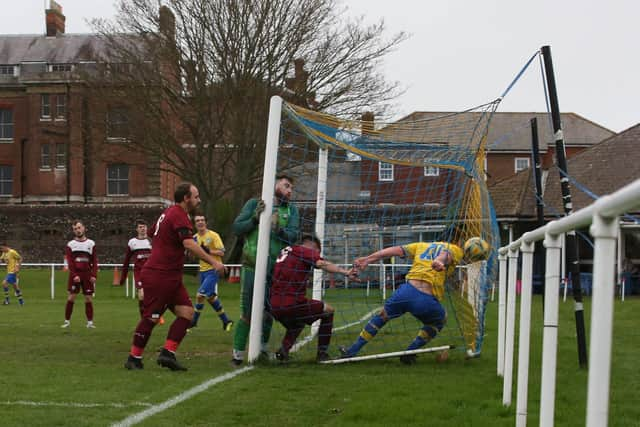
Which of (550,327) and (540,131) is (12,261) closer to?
(550,327)

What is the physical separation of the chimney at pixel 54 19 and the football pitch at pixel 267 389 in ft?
148

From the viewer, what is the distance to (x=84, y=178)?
162ft

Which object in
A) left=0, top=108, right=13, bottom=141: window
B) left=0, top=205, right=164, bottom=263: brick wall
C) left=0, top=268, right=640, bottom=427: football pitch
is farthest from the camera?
left=0, top=108, right=13, bottom=141: window

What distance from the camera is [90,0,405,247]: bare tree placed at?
30031 millimetres

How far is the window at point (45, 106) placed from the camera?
49.7 meters

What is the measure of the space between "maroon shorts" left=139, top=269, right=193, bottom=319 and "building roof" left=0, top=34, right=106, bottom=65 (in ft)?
147

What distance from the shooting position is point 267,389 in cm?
762

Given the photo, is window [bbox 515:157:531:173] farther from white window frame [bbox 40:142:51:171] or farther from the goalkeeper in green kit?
the goalkeeper in green kit

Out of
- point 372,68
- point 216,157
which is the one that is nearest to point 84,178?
point 216,157

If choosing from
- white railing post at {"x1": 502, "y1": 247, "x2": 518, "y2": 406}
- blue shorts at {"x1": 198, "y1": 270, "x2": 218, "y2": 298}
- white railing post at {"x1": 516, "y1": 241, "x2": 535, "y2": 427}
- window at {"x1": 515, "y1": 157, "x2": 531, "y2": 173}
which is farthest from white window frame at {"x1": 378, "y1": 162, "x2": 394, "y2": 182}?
window at {"x1": 515, "y1": 157, "x2": 531, "y2": 173}

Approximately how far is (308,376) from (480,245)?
2.23 m

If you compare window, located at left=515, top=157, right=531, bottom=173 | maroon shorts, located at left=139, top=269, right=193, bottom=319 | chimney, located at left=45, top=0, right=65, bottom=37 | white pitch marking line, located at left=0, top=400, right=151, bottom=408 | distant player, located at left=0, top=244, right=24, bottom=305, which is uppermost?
chimney, located at left=45, top=0, right=65, bottom=37

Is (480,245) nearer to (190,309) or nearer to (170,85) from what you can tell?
(190,309)

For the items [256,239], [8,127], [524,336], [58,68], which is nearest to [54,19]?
[58,68]
